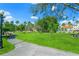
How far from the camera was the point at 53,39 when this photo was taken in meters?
4.60

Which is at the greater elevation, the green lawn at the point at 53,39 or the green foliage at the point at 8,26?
the green foliage at the point at 8,26

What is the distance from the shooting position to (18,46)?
4.61m

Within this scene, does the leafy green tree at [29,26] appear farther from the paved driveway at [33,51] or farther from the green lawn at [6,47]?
the green lawn at [6,47]

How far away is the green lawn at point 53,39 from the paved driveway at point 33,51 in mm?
53

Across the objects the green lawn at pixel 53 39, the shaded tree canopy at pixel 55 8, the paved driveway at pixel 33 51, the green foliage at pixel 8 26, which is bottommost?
the paved driveway at pixel 33 51

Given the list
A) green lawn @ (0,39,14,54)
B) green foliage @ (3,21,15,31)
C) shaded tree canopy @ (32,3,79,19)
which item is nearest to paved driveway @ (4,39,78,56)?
green lawn @ (0,39,14,54)

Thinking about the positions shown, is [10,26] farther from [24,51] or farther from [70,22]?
[70,22]

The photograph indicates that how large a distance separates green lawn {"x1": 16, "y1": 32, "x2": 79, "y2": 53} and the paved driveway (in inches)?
2.1

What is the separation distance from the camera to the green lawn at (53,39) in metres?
4.59

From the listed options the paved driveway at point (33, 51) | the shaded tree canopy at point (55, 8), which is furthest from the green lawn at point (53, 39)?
the shaded tree canopy at point (55, 8)

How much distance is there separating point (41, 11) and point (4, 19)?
1.47 feet

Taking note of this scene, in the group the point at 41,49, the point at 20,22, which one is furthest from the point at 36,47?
the point at 20,22

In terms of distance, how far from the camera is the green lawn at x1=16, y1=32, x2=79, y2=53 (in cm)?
459

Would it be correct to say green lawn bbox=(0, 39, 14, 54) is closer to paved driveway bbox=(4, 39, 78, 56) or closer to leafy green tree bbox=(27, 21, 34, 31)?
paved driveway bbox=(4, 39, 78, 56)
